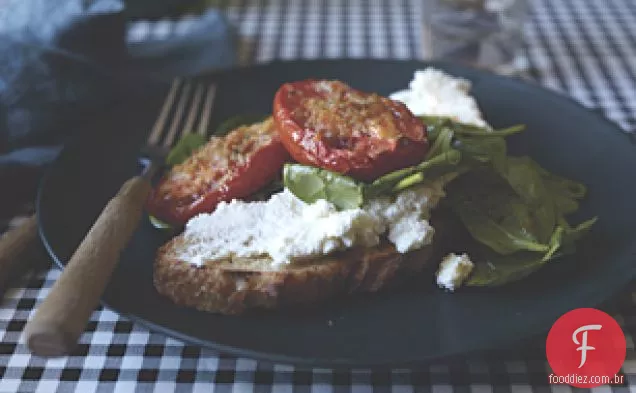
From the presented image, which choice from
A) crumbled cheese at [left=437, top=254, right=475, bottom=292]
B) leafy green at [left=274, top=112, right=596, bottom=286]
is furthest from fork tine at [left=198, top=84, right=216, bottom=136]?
crumbled cheese at [left=437, top=254, right=475, bottom=292]

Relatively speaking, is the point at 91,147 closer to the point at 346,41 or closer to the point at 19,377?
the point at 19,377

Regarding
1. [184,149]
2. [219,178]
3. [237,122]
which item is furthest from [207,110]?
[219,178]

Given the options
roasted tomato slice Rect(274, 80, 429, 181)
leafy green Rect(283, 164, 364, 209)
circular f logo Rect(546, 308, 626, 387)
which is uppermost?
roasted tomato slice Rect(274, 80, 429, 181)

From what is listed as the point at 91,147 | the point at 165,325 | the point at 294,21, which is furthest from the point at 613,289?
the point at 294,21

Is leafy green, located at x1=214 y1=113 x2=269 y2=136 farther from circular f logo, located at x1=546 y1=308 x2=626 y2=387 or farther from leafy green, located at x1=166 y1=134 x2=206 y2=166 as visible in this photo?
circular f logo, located at x1=546 y1=308 x2=626 y2=387

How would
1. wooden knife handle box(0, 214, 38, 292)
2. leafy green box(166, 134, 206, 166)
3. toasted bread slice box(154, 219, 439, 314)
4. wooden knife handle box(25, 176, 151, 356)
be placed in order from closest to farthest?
wooden knife handle box(25, 176, 151, 356) < toasted bread slice box(154, 219, 439, 314) < wooden knife handle box(0, 214, 38, 292) < leafy green box(166, 134, 206, 166)

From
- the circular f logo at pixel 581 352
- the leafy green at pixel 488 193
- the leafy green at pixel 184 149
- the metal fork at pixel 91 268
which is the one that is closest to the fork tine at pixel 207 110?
the metal fork at pixel 91 268

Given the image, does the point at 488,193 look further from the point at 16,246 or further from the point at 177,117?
the point at 16,246
